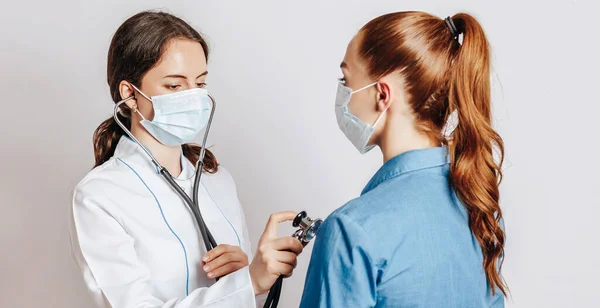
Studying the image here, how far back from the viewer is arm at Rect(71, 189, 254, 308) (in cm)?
130

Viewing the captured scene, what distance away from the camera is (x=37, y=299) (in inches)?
85.7

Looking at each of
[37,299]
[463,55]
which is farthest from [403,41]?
[37,299]

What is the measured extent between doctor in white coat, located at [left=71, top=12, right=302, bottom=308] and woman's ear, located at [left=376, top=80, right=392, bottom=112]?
1.03 ft

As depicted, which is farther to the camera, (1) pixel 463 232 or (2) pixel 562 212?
(2) pixel 562 212

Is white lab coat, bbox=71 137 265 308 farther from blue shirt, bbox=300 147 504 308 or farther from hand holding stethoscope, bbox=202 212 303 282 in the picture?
blue shirt, bbox=300 147 504 308

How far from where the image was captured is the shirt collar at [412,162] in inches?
43.5

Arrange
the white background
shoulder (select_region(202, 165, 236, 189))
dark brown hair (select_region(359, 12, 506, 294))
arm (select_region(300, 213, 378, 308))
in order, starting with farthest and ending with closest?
the white background
shoulder (select_region(202, 165, 236, 189))
dark brown hair (select_region(359, 12, 506, 294))
arm (select_region(300, 213, 378, 308))

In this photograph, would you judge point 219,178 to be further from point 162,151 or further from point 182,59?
point 182,59

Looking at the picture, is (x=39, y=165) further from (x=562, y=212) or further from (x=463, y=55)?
(x=562, y=212)

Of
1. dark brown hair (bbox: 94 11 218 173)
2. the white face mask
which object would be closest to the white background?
dark brown hair (bbox: 94 11 218 173)

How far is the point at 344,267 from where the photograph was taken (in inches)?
39.3

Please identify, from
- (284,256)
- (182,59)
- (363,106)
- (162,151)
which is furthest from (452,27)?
(162,151)

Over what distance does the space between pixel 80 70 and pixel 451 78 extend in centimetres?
144

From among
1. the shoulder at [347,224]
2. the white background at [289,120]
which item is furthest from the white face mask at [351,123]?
the white background at [289,120]
